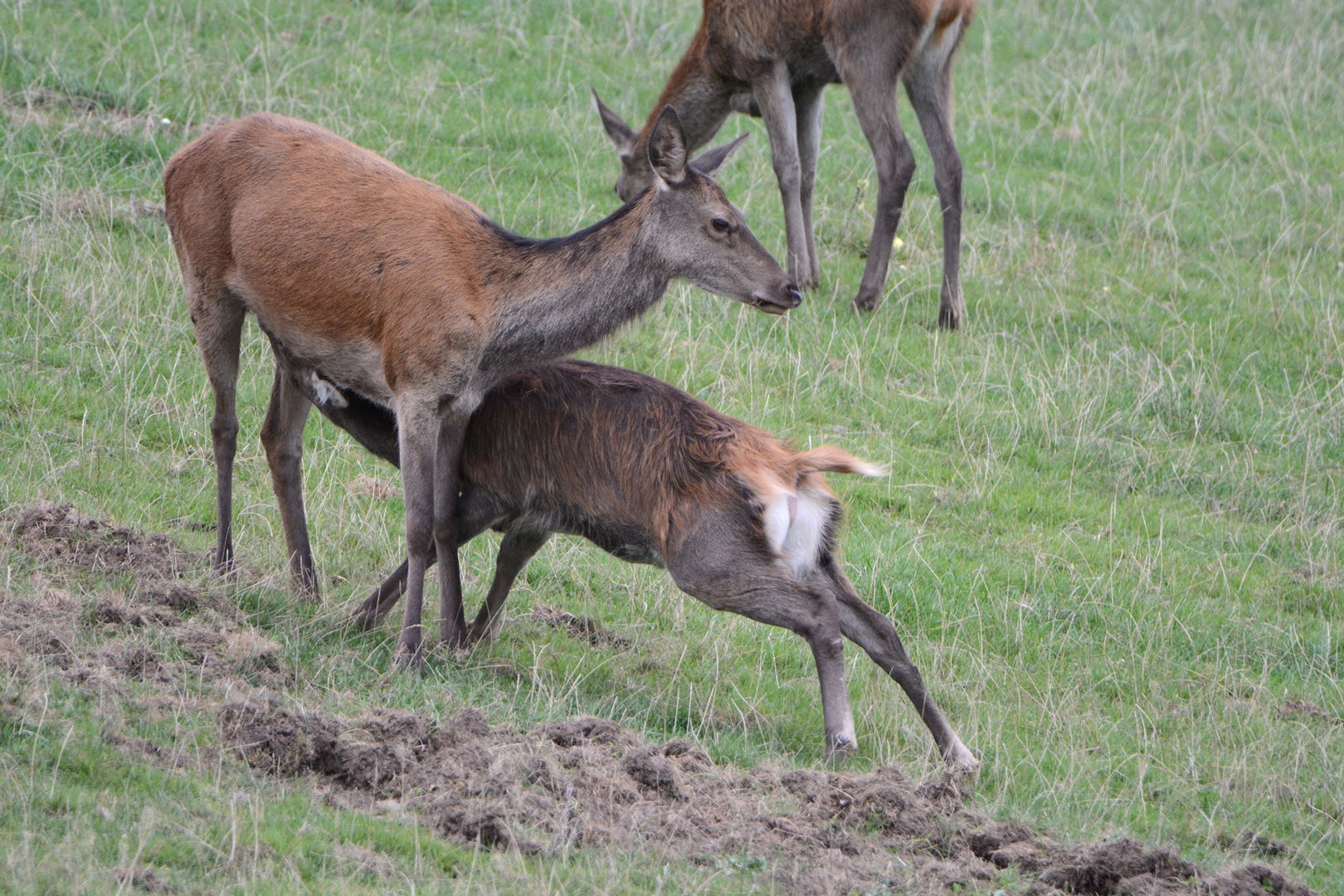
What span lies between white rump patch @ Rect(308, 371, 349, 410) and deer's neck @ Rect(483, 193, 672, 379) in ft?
2.58

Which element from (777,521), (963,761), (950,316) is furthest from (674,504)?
(950,316)

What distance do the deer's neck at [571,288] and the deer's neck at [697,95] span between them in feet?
14.9

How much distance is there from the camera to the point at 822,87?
10.5m

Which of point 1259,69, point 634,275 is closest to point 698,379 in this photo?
point 634,275

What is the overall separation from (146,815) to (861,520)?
4416 millimetres

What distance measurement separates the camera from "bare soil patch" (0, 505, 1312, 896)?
4.21m

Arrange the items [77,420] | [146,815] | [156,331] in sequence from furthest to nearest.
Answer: [156,331], [77,420], [146,815]

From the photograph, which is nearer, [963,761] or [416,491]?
[963,761]

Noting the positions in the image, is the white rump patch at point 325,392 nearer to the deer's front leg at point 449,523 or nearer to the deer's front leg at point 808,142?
the deer's front leg at point 449,523

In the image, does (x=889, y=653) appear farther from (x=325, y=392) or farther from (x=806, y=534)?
(x=325, y=392)

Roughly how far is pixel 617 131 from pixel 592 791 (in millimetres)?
6604

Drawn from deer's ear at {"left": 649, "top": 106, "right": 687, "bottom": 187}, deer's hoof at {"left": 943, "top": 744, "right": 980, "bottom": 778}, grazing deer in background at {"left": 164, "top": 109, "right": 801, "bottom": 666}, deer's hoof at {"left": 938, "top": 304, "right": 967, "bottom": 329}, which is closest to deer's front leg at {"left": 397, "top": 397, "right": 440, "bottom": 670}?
grazing deer in background at {"left": 164, "top": 109, "right": 801, "bottom": 666}

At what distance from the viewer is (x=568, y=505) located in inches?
232

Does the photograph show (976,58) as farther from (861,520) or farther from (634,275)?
(634,275)
